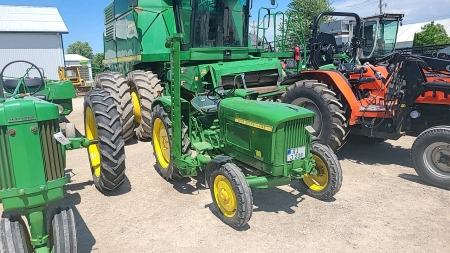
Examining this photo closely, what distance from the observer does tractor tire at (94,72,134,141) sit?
22.4ft

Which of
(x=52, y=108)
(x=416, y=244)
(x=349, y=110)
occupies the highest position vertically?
(x=52, y=108)

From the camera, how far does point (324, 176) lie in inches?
171

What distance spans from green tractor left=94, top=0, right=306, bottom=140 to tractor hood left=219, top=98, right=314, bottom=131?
7.20ft

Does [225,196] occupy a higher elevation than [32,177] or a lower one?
lower

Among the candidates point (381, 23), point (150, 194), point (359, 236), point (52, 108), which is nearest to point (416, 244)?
point (359, 236)

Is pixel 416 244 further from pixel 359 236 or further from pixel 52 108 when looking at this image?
pixel 52 108

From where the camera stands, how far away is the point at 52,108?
9.45ft

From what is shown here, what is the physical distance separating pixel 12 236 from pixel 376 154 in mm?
5750

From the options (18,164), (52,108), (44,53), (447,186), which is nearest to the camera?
(18,164)

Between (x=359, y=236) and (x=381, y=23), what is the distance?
10908 mm

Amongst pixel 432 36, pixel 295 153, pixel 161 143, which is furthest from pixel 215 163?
pixel 432 36

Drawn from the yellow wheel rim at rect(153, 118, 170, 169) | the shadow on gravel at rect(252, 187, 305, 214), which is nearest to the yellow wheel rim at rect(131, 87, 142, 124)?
the yellow wheel rim at rect(153, 118, 170, 169)

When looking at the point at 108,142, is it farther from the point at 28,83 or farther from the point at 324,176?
the point at 28,83

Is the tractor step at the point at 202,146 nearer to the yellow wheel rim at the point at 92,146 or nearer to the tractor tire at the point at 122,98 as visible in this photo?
the yellow wheel rim at the point at 92,146
